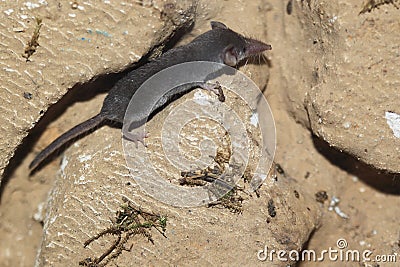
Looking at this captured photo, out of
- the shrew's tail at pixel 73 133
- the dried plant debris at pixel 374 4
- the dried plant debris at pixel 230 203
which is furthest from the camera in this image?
the shrew's tail at pixel 73 133

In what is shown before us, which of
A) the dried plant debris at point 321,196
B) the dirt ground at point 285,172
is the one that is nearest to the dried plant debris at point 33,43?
the dirt ground at point 285,172

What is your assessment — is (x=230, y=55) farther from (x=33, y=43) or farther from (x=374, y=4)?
(x=33, y=43)

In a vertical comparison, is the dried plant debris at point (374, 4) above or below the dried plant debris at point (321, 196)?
above

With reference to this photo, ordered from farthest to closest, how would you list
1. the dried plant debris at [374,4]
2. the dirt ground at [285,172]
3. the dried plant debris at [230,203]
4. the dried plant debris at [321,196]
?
the dried plant debris at [321,196]
the dried plant debris at [230,203]
the dirt ground at [285,172]
the dried plant debris at [374,4]

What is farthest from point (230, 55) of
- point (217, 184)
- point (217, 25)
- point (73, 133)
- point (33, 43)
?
point (33, 43)

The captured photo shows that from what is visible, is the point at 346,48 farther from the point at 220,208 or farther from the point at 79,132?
the point at 79,132

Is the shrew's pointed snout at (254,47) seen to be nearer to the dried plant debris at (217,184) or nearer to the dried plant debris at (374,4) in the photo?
the dried plant debris at (374,4)

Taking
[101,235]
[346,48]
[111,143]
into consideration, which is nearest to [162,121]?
[111,143]

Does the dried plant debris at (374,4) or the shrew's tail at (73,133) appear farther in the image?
the shrew's tail at (73,133)
